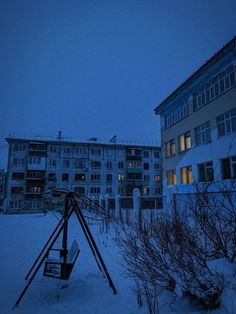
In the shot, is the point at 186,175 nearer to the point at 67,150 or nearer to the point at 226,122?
the point at 226,122

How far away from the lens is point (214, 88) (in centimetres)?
1605

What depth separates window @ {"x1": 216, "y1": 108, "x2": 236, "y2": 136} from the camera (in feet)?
46.8

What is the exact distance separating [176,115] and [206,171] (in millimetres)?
7228

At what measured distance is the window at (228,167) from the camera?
1410 centimetres

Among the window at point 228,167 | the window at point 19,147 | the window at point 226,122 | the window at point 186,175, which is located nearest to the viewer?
the window at point 228,167

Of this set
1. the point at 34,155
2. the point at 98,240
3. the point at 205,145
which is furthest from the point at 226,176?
the point at 34,155

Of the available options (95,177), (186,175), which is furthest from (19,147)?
(186,175)

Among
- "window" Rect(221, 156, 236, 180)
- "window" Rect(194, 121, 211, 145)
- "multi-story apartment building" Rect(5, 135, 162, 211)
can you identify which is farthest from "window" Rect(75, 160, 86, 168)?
"window" Rect(221, 156, 236, 180)

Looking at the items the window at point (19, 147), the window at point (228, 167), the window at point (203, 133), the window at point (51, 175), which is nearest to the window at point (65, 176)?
the window at point (51, 175)

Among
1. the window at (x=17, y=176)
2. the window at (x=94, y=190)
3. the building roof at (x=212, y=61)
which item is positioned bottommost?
the window at (x=94, y=190)

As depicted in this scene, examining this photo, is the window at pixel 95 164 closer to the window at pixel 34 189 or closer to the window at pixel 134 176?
the window at pixel 134 176

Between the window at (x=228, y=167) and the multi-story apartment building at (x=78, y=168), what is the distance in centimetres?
2548

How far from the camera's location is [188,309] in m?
3.29

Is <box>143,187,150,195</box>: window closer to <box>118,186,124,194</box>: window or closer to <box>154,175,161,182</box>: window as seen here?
<box>154,175,161,182</box>: window
